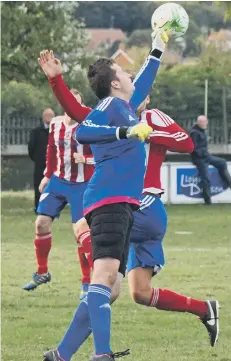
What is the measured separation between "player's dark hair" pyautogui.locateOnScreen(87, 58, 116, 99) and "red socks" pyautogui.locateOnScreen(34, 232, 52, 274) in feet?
17.5

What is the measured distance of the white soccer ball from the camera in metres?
8.73

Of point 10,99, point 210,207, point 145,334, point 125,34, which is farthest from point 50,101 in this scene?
point 125,34

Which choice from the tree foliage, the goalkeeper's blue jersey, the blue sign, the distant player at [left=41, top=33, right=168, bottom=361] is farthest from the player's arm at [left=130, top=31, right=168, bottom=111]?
the tree foliage

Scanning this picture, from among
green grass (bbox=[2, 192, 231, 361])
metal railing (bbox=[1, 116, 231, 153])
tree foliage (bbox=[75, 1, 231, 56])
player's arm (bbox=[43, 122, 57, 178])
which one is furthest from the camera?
tree foliage (bbox=[75, 1, 231, 56])

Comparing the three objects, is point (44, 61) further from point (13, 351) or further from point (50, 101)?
point (50, 101)

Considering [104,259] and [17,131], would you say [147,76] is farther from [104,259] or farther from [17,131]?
[17,131]

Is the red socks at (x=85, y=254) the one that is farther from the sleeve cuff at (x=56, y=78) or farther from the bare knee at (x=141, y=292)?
the sleeve cuff at (x=56, y=78)

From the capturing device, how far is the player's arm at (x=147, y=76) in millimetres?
8195

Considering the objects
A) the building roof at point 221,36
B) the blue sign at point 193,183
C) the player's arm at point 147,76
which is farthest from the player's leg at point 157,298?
the building roof at point 221,36

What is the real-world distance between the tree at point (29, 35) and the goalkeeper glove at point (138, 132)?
22.7 m

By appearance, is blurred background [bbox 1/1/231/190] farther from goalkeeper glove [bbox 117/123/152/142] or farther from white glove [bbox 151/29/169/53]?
goalkeeper glove [bbox 117/123/152/142]

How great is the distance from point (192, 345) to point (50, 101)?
1174 inches

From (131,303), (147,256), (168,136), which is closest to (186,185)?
(131,303)

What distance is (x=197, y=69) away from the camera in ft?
142
